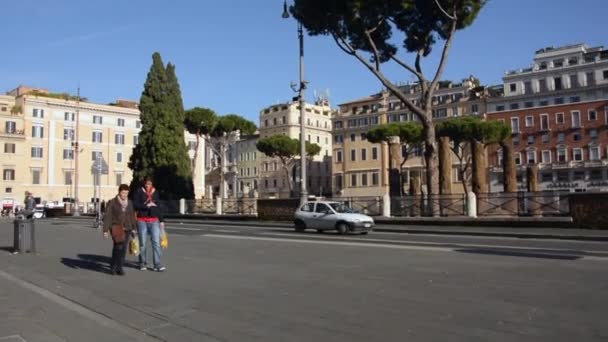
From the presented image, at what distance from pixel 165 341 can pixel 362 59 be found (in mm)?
25863

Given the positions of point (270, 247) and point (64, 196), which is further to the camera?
point (64, 196)

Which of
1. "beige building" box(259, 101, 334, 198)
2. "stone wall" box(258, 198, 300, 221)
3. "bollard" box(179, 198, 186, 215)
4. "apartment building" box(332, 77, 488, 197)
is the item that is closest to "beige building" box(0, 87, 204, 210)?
"beige building" box(259, 101, 334, 198)

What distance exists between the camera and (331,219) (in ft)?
71.7

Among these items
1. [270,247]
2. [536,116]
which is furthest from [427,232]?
[536,116]

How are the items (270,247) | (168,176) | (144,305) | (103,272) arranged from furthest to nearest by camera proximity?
(168,176) < (270,247) < (103,272) < (144,305)

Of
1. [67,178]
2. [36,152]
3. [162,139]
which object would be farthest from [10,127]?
[162,139]

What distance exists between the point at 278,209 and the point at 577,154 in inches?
2108

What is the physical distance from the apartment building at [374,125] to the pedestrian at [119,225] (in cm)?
A: 7296

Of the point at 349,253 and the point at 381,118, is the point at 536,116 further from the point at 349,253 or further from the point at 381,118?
the point at 349,253

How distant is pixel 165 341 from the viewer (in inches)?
219

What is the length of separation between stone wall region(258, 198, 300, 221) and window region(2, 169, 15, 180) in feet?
171

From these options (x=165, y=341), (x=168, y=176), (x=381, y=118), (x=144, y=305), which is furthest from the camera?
(x=381, y=118)

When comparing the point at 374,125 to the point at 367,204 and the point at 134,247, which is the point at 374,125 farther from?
the point at 134,247

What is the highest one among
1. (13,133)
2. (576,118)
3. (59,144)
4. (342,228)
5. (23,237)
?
(576,118)
